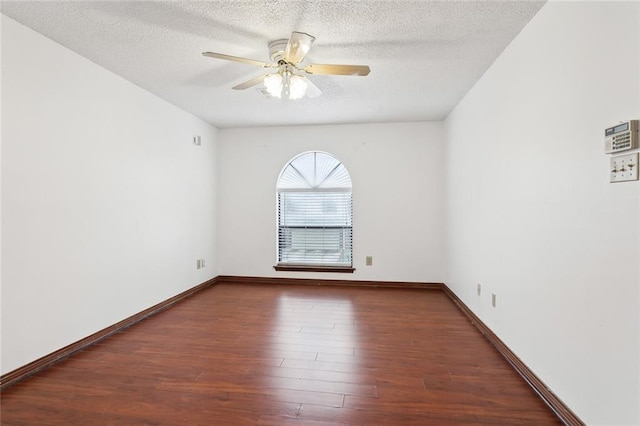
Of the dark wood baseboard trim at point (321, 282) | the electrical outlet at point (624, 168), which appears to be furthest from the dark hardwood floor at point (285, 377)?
the electrical outlet at point (624, 168)

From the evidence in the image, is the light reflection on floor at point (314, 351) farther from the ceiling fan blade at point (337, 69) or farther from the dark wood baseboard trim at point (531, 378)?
the ceiling fan blade at point (337, 69)

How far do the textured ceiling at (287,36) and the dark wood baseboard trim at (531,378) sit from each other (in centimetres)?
234

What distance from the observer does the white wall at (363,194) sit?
497 centimetres

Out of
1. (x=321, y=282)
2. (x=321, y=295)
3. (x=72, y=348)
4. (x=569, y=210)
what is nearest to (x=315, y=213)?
(x=321, y=282)

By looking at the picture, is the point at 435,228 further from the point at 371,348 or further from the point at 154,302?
the point at 154,302

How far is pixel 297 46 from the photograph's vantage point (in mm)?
2258

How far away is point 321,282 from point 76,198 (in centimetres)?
334

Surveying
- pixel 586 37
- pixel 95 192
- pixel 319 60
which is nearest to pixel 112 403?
pixel 95 192

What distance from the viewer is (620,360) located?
4.88 feet

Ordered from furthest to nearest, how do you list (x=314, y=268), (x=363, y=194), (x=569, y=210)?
(x=314, y=268)
(x=363, y=194)
(x=569, y=210)

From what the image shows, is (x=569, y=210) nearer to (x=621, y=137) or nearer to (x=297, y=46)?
(x=621, y=137)

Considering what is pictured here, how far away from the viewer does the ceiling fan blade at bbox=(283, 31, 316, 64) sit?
2.19 meters

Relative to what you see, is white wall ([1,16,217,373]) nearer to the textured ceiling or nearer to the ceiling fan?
the textured ceiling

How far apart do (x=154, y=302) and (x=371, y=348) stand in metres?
2.50
